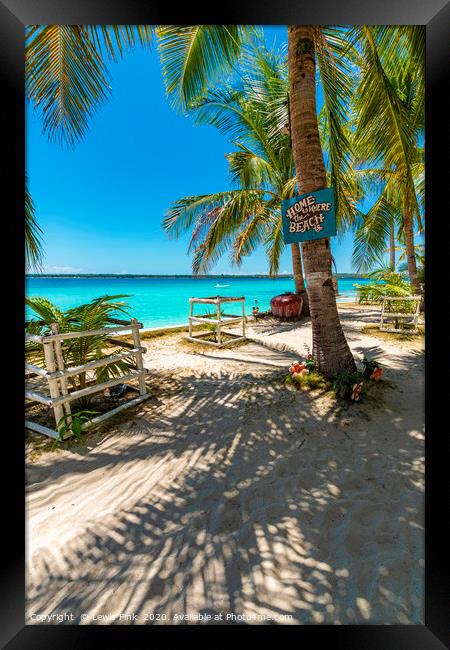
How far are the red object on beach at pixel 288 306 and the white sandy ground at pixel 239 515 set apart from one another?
20.1ft

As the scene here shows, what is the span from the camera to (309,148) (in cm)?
315

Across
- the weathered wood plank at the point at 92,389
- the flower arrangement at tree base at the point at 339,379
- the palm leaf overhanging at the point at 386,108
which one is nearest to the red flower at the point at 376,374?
the flower arrangement at tree base at the point at 339,379

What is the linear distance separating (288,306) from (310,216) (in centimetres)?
646

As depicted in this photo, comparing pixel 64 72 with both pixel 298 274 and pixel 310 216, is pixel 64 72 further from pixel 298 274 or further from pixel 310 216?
pixel 298 274

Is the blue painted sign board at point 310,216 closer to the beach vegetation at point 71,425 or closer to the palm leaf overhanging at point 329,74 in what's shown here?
the palm leaf overhanging at point 329,74

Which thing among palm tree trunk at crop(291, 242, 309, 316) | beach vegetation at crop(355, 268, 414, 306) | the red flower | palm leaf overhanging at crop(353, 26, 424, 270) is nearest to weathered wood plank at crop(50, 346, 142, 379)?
the red flower

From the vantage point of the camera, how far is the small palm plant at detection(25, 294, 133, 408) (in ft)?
9.39

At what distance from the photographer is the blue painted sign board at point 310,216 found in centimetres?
281

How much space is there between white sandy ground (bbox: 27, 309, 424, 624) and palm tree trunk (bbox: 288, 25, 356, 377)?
1.28 m

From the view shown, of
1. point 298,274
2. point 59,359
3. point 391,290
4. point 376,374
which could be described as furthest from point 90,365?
point 298,274

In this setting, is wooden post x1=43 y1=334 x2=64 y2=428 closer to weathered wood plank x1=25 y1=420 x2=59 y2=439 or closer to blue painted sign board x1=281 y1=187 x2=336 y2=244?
weathered wood plank x1=25 y1=420 x2=59 y2=439
